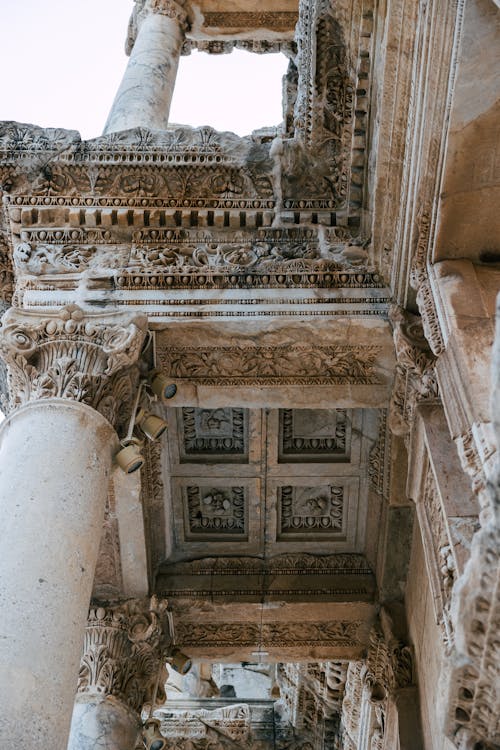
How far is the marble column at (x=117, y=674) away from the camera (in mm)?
7352

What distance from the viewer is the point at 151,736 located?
26.4 ft

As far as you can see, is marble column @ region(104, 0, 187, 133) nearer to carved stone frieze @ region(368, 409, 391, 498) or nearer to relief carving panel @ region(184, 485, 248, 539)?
relief carving panel @ region(184, 485, 248, 539)

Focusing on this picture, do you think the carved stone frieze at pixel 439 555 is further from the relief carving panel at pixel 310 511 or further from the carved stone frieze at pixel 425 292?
the relief carving panel at pixel 310 511

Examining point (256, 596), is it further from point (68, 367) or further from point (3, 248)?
point (3, 248)

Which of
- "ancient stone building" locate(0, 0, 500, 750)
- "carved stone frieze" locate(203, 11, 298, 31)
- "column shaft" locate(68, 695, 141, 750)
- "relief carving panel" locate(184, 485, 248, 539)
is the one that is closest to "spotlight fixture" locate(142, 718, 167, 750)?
"ancient stone building" locate(0, 0, 500, 750)

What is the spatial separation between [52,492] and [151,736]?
407 centimetres

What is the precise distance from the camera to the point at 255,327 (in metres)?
6.72

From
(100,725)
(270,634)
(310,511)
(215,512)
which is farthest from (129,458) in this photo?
(270,634)

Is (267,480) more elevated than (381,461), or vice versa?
(381,461)

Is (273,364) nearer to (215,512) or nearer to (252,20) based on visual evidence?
(215,512)

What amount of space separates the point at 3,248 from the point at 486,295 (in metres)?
5.06

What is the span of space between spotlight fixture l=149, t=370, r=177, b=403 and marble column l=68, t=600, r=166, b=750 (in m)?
2.69

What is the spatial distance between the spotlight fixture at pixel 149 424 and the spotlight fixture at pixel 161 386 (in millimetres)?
218

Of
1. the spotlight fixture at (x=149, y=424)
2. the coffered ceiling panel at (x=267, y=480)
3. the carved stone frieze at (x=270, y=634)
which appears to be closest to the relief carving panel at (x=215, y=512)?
the coffered ceiling panel at (x=267, y=480)
